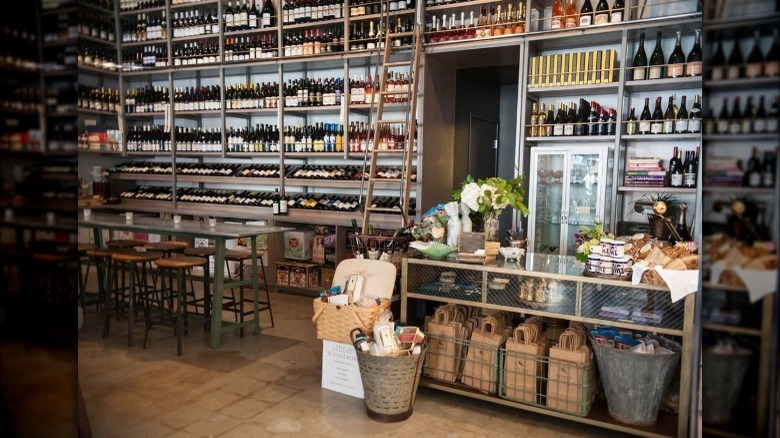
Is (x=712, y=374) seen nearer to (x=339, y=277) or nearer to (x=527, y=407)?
(x=527, y=407)

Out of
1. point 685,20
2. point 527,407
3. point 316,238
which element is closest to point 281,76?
point 316,238

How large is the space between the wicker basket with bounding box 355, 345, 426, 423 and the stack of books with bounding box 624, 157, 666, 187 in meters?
2.83

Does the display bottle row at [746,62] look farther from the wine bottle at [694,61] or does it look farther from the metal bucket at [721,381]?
the wine bottle at [694,61]

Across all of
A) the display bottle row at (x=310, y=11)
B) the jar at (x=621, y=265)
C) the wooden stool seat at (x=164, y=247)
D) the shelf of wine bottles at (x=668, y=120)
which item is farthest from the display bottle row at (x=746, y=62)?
the display bottle row at (x=310, y=11)

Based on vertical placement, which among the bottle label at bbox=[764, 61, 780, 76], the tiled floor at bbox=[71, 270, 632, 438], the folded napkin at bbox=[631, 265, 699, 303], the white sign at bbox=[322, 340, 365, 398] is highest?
the bottle label at bbox=[764, 61, 780, 76]

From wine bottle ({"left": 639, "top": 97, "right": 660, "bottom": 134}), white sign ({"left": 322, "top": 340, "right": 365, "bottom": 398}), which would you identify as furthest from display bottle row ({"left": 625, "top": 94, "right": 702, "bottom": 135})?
white sign ({"left": 322, "top": 340, "right": 365, "bottom": 398})

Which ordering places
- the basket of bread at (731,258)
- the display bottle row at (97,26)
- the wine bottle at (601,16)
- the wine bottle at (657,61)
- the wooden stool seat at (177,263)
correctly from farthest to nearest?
the wine bottle at (601,16) < the wine bottle at (657,61) < the wooden stool seat at (177,263) < the display bottle row at (97,26) < the basket of bread at (731,258)

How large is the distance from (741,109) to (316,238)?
5375 mm

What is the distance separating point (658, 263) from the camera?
2.40 m

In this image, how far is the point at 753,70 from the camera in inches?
17.9

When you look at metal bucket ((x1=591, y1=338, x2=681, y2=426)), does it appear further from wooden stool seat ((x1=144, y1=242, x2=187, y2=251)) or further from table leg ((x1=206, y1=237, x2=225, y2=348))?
wooden stool seat ((x1=144, y1=242, x2=187, y2=251))

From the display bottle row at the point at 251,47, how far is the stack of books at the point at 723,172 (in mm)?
6176

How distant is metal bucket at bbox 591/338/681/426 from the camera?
7.91 ft

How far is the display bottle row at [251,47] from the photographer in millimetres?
6160
